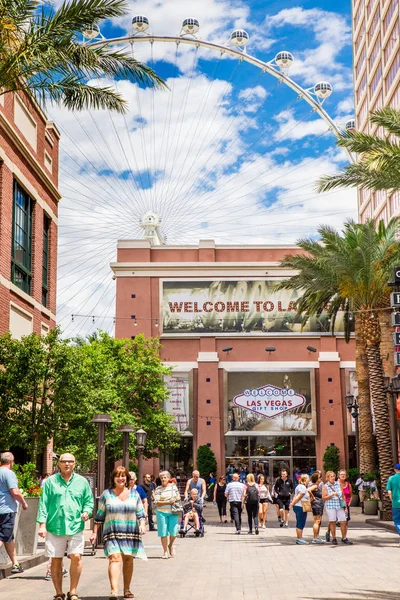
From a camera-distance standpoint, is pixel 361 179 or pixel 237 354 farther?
pixel 237 354

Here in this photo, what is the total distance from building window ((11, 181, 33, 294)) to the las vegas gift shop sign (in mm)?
31166

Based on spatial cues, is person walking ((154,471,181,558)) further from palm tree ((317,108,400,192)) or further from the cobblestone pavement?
palm tree ((317,108,400,192))

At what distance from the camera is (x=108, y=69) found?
1756 cm

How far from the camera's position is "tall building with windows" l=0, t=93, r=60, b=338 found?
74.2ft

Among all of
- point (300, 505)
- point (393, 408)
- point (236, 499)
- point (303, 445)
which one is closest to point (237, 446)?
point (303, 445)

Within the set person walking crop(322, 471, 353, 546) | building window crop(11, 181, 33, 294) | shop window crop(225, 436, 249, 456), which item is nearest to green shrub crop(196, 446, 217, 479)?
shop window crop(225, 436, 249, 456)

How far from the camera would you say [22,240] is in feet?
82.2

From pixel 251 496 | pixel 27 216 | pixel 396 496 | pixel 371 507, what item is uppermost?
pixel 27 216

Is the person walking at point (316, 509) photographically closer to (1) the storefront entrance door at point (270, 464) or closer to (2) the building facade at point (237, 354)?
(2) the building facade at point (237, 354)

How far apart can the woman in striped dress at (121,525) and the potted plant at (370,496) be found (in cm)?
2331

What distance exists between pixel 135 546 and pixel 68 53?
32.9ft

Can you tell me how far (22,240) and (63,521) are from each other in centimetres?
1593

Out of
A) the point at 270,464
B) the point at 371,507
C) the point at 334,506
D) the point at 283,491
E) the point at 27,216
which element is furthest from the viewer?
the point at 270,464

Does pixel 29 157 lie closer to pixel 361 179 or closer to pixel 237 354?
pixel 361 179
